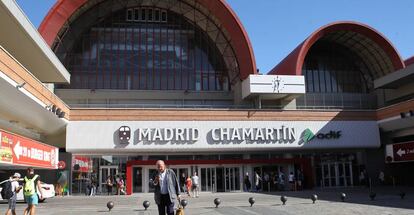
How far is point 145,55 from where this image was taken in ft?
159

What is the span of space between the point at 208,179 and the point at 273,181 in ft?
18.7

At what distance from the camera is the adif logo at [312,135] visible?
39938 millimetres

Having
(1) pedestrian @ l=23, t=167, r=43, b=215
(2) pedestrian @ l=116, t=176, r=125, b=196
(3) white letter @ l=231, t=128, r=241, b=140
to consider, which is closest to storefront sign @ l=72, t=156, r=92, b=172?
(2) pedestrian @ l=116, t=176, r=125, b=196

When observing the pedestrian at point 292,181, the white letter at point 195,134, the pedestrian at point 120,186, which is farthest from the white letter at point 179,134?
the pedestrian at point 292,181

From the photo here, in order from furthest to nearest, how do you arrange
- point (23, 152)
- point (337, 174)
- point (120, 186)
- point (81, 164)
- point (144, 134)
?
point (337, 174), point (81, 164), point (120, 186), point (144, 134), point (23, 152)

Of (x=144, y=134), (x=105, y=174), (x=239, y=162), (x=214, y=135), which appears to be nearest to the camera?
(x=144, y=134)

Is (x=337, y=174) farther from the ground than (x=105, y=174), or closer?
closer

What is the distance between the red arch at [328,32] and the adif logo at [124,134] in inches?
640

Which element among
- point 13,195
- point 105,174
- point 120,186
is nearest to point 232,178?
point 120,186

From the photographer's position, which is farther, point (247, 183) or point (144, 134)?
point (247, 183)

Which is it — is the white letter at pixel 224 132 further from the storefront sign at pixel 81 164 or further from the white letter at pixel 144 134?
the storefront sign at pixel 81 164

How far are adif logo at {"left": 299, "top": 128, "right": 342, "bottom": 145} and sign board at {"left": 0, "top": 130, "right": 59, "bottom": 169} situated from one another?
2103cm

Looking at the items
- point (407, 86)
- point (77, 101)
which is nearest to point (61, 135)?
point (77, 101)

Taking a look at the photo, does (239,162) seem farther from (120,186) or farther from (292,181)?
(120,186)
